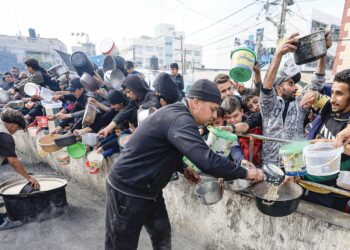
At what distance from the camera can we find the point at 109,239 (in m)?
2.18

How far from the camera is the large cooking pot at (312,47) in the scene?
2.02 m

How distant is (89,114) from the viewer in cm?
397

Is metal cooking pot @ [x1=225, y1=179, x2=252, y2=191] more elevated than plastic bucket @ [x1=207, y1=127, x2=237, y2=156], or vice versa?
plastic bucket @ [x1=207, y1=127, x2=237, y2=156]

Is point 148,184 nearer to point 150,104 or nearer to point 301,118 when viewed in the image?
point 150,104

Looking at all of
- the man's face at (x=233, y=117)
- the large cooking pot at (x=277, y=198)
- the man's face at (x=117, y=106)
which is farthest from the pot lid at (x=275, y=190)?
the man's face at (x=117, y=106)

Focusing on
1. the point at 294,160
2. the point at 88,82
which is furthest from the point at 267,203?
the point at 88,82

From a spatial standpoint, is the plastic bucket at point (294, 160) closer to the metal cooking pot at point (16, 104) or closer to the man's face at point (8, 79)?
the metal cooking pot at point (16, 104)

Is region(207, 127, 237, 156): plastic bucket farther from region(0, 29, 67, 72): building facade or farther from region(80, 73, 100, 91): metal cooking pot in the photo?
region(0, 29, 67, 72): building facade

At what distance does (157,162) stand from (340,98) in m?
1.60

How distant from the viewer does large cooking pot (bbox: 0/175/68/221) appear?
359 cm

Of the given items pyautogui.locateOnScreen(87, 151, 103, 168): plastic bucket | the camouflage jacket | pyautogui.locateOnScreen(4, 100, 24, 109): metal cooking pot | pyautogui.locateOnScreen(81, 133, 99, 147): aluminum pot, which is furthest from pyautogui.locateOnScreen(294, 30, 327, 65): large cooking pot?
pyautogui.locateOnScreen(4, 100, 24, 109): metal cooking pot

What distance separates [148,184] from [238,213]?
1.21 metres

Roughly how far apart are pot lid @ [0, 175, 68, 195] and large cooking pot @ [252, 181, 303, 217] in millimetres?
3197

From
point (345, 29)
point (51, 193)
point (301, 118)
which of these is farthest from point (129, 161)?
point (345, 29)
